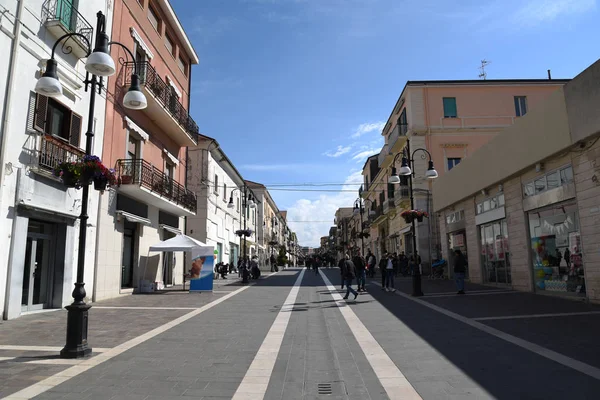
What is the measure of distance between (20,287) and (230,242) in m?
27.2

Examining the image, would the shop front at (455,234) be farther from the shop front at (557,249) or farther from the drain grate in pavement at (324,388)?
the drain grate in pavement at (324,388)

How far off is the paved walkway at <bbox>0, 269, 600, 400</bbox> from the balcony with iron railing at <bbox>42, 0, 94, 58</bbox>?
751 centimetres

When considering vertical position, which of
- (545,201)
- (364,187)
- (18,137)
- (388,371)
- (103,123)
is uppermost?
(364,187)

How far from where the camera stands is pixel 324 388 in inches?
186

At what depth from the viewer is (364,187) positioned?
2079 inches

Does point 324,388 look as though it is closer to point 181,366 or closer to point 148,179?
point 181,366

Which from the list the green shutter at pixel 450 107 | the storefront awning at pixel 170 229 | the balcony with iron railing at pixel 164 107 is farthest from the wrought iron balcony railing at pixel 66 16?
the green shutter at pixel 450 107

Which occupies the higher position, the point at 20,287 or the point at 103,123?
the point at 103,123

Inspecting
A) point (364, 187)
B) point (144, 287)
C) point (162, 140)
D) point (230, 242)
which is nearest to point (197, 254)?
point (144, 287)

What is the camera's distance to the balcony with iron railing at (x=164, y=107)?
16344 millimetres

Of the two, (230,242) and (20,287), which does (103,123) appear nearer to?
(20,287)

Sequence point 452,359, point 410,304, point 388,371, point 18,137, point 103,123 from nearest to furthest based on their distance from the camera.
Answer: point 388,371, point 452,359, point 18,137, point 410,304, point 103,123

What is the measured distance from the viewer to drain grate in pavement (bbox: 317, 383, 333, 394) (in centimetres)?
459

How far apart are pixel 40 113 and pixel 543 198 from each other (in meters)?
15.0
